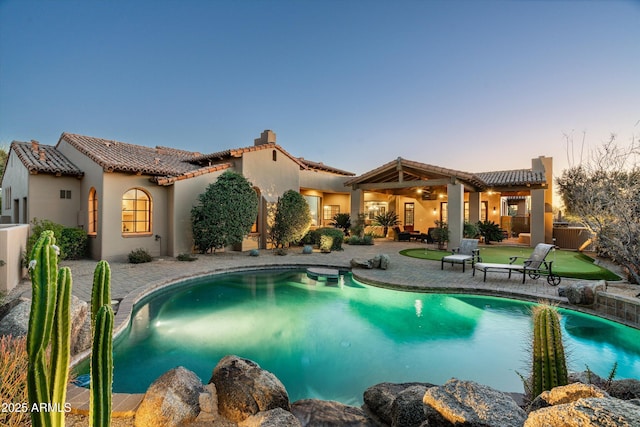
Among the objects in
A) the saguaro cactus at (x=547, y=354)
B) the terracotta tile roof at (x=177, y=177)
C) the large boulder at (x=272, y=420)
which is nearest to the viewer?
the large boulder at (x=272, y=420)

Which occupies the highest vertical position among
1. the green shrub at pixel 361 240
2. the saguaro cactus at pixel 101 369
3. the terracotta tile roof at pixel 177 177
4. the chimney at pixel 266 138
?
the chimney at pixel 266 138

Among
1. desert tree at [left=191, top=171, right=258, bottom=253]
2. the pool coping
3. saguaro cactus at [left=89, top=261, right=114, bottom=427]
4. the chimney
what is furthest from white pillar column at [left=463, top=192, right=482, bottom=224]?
saguaro cactus at [left=89, top=261, right=114, bottom=427]

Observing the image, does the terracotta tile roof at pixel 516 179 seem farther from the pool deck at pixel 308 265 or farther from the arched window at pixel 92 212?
the arched window at pixel 92 212

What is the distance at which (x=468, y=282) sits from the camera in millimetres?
9172

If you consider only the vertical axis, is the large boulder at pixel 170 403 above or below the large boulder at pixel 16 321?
below

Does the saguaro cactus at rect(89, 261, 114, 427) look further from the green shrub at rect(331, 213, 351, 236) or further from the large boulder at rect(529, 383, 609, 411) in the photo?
the green shrub at rect(331, 213, 351, 236)

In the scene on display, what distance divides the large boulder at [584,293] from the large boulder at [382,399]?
610cm

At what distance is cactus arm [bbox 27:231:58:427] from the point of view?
1.67 meters

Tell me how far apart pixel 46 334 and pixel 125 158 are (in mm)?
14864

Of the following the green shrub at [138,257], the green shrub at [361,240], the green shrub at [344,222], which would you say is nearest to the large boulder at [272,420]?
the green shrub at [138,257]

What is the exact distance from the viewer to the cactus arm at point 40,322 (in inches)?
65.9

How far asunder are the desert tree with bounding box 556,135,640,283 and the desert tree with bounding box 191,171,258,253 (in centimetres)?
1312

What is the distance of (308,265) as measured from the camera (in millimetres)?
12711

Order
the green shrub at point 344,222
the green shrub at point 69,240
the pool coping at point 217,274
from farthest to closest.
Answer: the green shrub at point 344,222 → the green shrub at point 69,240 → the pool coping at point 217,274
